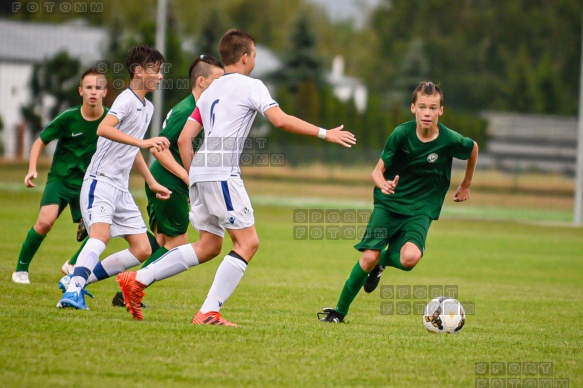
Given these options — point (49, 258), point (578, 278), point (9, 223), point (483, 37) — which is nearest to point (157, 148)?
point (49, 258)

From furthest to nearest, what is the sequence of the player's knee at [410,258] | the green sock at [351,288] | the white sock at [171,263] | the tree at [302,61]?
1. the tree at [302,61]
2. the green sock at [351,288]
3. the player's knee at [410,258]
4. the white sock at [171,263]

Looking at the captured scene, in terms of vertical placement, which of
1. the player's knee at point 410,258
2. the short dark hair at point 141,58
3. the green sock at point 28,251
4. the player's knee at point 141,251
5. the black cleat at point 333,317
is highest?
the short dark hair at point 141,58

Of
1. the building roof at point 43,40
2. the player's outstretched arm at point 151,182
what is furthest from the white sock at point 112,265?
the building roof at point 43,40

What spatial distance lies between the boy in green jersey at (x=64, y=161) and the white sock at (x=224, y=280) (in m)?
3.02

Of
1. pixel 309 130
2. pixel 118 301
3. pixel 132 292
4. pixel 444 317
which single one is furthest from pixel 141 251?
pixel 444 317

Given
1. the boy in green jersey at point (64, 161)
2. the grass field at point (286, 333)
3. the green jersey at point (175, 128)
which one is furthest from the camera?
the boy in green jersey at point (64, 161)

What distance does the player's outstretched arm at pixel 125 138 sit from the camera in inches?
267

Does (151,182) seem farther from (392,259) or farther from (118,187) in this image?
(392,259)

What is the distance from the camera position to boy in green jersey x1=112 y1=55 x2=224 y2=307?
874 centimetres

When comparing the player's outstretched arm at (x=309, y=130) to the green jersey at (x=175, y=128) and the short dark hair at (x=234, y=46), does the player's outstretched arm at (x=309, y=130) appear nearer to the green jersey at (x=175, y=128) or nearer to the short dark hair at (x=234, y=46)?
the short dark hair at (x=234, y=46)

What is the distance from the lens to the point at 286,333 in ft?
22.0

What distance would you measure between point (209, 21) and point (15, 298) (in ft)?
144

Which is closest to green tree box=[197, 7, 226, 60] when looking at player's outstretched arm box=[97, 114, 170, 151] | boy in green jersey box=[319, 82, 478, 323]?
boy in green jersey box=[319, 82, 478, 323]

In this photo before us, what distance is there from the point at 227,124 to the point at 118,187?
169cm
